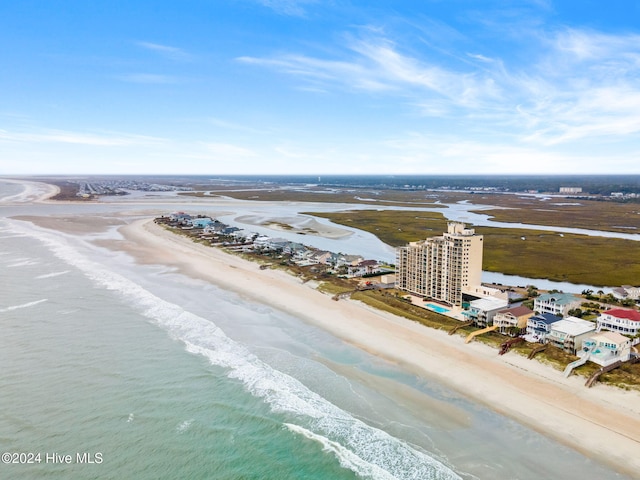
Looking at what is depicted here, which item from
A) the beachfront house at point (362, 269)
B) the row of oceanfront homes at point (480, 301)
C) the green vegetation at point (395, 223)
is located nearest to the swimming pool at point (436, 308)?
the row of oceanfront homes at point (480, 301)

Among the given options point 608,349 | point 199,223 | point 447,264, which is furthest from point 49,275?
point 608,349

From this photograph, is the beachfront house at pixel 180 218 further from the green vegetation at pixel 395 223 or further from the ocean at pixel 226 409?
the ocean at pixel 226 409

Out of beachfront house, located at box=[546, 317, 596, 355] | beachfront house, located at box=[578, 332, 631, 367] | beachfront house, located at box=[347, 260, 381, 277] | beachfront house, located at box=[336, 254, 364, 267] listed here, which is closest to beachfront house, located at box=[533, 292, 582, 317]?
beachfront house, located at box=[546, 317, 596, 355]

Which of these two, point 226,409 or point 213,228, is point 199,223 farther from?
point 226,409

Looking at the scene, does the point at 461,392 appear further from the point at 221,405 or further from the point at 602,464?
the point at 221,405

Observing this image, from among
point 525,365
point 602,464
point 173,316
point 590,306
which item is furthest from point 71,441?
point 590,306

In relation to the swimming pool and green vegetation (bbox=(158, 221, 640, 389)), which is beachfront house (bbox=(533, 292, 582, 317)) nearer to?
green vegetation (bbox=(158, 221, 640, 389))

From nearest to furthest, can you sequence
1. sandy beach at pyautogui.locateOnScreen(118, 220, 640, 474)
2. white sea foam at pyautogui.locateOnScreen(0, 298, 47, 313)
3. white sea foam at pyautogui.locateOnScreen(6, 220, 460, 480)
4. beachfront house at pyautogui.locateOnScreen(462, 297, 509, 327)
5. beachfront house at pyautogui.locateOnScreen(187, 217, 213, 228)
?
white sea foam at pyautogui.locateOnScreen(6, 220, 460, 480), sandy beach at pyautogui.locateOnScreen(118, 220, 640, 474), beachfront house at pyautogui.locateOnScreen(462, 297, 509, 327), white sea foam at pyautogui.locateOnScreen(0, 298, 47, 313), beachfront house at pyautogui.locateOnScreen(187, 217, 213, 228)
